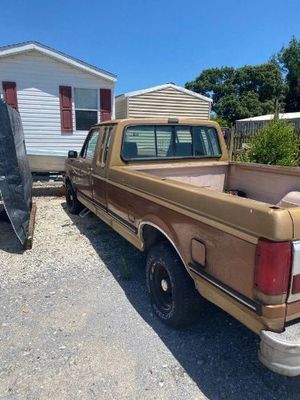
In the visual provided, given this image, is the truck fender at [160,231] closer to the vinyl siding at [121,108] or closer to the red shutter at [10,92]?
the red shutter at [10,92]

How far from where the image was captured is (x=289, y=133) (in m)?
8.41

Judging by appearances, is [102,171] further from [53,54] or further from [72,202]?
[53,54]

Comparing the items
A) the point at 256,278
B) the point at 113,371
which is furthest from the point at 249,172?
the point at 113,371

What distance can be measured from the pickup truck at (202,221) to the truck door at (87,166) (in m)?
0.03

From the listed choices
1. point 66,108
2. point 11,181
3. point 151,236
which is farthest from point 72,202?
point 66,108

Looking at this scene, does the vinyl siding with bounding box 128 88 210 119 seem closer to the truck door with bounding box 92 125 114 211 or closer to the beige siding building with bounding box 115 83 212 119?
the beige siding building with bounding box 115 83 212 119

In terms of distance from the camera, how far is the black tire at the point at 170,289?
284 centimetres

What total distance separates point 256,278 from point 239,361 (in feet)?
3.81

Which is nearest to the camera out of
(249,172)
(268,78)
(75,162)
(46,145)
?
(249,172)

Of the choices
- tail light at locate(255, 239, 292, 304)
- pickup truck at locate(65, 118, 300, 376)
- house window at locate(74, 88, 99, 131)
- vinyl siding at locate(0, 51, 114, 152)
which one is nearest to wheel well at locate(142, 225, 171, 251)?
pickup truck at locate(65, 118, 300, 376)

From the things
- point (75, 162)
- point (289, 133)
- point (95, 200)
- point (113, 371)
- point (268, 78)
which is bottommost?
point (113, 371)

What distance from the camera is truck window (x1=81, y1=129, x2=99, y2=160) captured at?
5448 mm

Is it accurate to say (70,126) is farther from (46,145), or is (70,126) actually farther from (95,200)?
(95,200)

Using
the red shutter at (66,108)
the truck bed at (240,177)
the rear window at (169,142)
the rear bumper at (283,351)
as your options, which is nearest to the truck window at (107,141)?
the rear window at (169,142)
